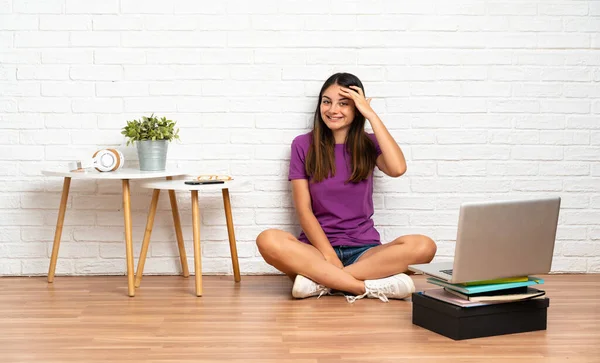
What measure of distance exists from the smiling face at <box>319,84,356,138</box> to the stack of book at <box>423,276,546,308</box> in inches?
37.1

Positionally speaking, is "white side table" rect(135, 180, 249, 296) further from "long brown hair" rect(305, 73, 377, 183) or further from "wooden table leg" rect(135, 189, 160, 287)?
"long brown hair" rect(305, 73, 377, 183)

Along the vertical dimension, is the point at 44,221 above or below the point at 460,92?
below

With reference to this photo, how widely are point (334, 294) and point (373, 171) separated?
1.97 feet

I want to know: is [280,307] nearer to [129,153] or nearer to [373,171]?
[373,171]

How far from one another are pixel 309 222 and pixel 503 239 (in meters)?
0.98

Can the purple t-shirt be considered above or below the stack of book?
above

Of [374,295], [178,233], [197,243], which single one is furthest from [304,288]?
[178,233]

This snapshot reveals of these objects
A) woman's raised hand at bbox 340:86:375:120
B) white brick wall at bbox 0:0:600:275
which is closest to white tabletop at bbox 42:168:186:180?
white brick wall at bbox 0:0:600:275

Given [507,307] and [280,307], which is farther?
[280,307]

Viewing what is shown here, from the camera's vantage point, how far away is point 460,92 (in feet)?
11.1

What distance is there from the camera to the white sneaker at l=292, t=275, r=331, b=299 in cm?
287

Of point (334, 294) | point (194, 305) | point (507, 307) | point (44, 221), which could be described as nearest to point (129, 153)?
point (44, 221)

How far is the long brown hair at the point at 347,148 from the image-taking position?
3162 millimetres

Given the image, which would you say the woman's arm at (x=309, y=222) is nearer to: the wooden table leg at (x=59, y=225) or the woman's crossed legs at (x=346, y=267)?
the woman's crossed legs at (x=346, y=267)
